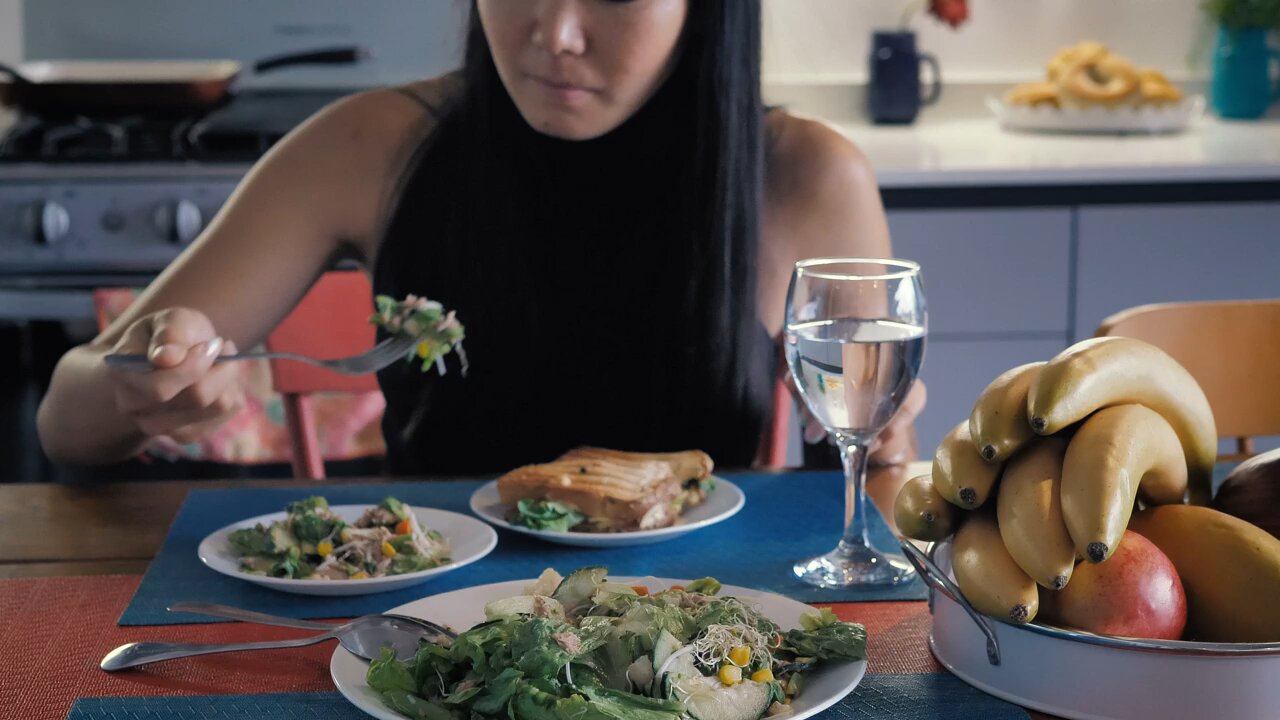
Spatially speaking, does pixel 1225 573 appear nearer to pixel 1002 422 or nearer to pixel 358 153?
pixel 1002 422

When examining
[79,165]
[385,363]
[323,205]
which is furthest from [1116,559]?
[79,165]

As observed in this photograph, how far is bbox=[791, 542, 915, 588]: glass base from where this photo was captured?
3.10 ft

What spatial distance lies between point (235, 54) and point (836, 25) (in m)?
1.33

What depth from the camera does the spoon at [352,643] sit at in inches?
30.1

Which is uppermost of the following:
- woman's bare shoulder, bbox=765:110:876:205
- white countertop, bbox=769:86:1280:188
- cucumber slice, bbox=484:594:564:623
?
woman's bare shoulder, bbox=765:110:876:205

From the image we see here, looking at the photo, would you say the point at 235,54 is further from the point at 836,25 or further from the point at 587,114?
the point at 587,114

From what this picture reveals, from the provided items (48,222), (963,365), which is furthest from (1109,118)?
(48,222)

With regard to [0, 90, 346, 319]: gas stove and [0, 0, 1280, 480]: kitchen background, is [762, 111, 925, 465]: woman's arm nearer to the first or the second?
[0, 0, 1280, 480]: kitchen background

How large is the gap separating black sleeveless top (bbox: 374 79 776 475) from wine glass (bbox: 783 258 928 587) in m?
0.62

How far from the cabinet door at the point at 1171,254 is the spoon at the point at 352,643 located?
196 centimetres

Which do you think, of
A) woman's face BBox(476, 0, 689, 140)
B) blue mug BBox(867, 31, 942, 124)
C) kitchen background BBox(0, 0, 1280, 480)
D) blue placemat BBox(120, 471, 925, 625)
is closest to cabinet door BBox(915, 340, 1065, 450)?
kitchen background BBox(0, 0, 1280, 480)

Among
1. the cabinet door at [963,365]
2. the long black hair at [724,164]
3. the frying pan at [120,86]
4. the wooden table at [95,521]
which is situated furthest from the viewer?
the frying pan at [120,86]

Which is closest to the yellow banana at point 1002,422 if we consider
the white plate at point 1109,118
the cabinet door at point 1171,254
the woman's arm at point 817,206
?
the woman's arm at point 817,206

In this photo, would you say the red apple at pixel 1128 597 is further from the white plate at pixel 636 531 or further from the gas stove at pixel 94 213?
Answer: the gas stove at pixel 94 213
